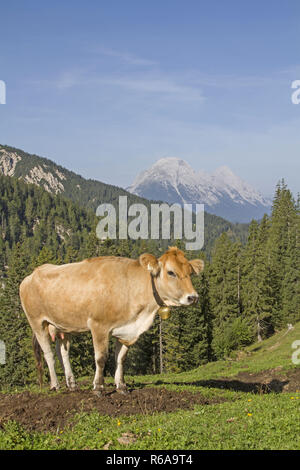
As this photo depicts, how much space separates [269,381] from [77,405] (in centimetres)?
1668

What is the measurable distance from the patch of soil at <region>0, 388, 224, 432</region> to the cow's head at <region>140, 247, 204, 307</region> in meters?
2.40

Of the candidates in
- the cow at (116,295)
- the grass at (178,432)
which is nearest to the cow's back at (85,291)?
the cow at (116,295)

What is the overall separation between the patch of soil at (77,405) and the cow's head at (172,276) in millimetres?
2401

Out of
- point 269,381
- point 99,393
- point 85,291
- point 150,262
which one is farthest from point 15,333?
point 150,262

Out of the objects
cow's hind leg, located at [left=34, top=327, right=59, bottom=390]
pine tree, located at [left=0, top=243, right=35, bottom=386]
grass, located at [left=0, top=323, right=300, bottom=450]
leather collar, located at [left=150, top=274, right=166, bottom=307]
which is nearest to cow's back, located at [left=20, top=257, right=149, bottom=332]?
leather collar, located at [left=150, top=274, right=166, bottom=307]

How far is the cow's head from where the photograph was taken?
1006 cm

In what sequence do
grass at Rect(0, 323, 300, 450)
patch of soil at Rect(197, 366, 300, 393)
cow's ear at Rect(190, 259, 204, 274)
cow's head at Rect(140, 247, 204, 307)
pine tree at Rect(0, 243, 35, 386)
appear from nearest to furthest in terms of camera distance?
1. grass at Rect(0, 323, 300, 450)
2. cow's head at Rect(140, 247, 204, 307)
3. cow's ear at Rect(190, 259, 204, 274)
4. patch of soil at Rect(197, 366, 300, 393)
5. pine tree at Rect(0, 243, 35, 386)

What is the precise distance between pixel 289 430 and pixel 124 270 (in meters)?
5.00

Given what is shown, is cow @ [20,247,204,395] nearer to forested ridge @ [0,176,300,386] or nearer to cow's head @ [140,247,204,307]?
cow's head @ [140,247,204,307]

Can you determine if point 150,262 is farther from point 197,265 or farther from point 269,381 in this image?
point 269,381

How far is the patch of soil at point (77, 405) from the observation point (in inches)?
349

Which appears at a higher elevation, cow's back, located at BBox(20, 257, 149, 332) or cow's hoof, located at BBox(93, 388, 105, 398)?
cow's back, located at BBox(20, 257, 149, 332)

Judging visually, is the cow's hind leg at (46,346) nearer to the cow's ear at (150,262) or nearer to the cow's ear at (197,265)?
the cow's ear at (150,262)

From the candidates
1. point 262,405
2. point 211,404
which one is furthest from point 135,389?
point 262,405
